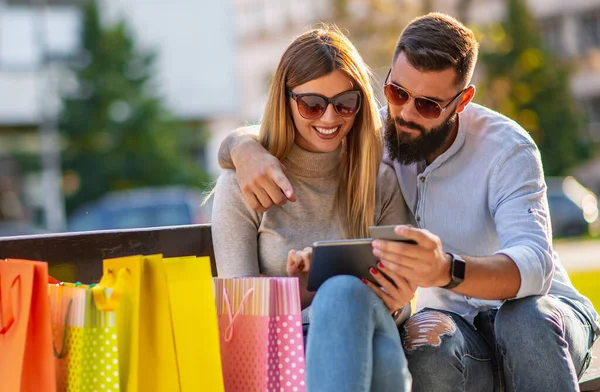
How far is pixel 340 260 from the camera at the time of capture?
2615mm

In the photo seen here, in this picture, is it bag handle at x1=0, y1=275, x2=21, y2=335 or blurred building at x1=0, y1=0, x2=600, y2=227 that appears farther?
blurred building at x1=0, y1=0, x2=600, y2=227

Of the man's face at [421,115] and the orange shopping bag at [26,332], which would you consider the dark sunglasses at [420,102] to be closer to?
the man's face at [421,115]

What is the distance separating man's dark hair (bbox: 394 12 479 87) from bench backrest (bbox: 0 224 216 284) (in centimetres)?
107

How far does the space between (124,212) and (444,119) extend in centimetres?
1435

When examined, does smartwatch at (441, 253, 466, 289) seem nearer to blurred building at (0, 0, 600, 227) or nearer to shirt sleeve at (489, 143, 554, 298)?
shirt sleeve at (489, 143, 554, 298)

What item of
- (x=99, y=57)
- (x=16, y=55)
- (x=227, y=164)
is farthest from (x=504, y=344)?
(x=16, y=55)

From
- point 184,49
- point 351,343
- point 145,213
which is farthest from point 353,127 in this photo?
point 184,49

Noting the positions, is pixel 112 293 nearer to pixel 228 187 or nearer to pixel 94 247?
pixel 94 247

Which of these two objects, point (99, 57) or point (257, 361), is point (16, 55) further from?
point (257, 361)

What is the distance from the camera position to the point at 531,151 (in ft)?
10.4

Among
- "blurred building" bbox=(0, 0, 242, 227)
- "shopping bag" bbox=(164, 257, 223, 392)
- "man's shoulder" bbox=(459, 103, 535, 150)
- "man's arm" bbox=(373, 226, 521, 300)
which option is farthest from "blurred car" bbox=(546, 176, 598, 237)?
"shopping bag" bbox=(164, 257, 223, 392)

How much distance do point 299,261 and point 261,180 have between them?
0.38 meters

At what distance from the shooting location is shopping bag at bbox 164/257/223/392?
8.21 feet

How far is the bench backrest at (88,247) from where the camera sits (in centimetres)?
305
